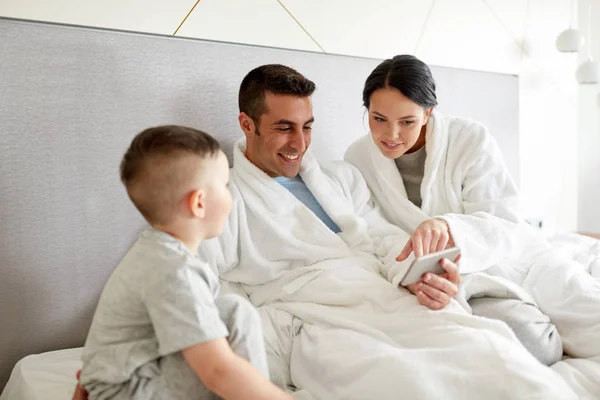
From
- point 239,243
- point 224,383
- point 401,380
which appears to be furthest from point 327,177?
point 224,383

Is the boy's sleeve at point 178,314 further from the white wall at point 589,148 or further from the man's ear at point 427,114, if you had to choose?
the white wall at point 589,148

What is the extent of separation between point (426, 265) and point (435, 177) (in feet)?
1.80

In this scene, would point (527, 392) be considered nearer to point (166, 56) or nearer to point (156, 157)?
point (156, 157)

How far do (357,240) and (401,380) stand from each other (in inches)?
25.6

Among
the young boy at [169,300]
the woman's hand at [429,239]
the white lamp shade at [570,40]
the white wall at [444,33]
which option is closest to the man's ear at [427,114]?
the woman's hand at [429,239]

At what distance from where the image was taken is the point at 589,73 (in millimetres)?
3248

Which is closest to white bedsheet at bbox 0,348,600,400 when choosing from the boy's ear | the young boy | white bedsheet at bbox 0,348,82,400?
white bedsheet at bbox 0,348,82,400

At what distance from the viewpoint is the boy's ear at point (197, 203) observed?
1.14m

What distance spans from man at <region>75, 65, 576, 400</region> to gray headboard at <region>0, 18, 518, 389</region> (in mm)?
199

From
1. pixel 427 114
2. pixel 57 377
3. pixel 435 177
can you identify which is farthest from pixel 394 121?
pixel 57 377

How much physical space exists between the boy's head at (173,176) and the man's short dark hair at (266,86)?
0.68 meters

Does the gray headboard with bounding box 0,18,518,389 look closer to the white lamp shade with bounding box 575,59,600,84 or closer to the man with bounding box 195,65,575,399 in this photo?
the man with bounding box 195,65,575,399

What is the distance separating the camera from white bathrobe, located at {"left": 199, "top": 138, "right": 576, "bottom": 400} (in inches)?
50.4

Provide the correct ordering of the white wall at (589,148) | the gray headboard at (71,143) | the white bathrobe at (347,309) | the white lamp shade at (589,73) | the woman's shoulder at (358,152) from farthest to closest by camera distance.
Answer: the white wall at (589,148), the white lamp shade at (589,73), the woman's shoulder at (358,152), the gray headboard at (71,143), the white bathrobe at (347,309)
